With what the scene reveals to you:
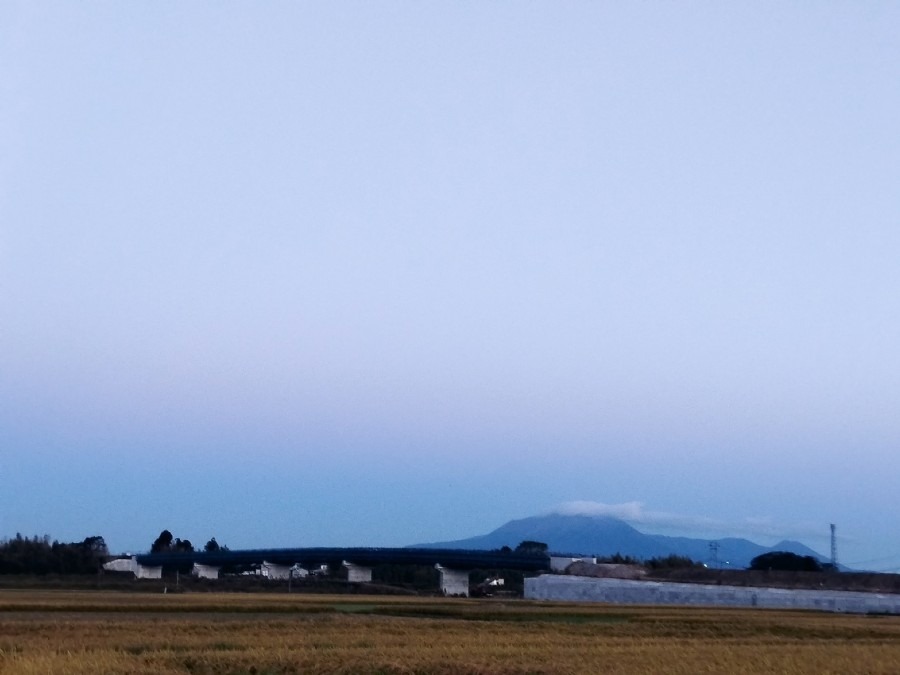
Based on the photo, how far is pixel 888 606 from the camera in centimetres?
7038

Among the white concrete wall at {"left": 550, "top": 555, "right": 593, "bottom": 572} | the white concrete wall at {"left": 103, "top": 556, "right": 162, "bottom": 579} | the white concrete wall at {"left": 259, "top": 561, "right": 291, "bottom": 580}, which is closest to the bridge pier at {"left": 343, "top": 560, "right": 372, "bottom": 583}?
the white concrete wall at {"left": 259, "top": 561, "right": 291, "bottom": 580}

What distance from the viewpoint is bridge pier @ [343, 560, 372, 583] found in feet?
421

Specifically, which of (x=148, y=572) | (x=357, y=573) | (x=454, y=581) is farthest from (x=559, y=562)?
(x=148, y=572)

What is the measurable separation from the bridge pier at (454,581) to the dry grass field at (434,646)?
65.8 meters

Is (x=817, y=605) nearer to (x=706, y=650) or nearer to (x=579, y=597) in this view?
(x=579, y=597)

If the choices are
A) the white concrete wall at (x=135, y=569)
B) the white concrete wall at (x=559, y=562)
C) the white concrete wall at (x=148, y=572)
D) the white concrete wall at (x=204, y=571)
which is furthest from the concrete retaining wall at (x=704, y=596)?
the white concrete wall at (x=135, y=569)

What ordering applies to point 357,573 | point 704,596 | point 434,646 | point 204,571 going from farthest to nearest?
1. point 204,571
2. point 357,573
3. point 704,596
4. point 434,646

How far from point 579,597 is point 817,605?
65.8ft

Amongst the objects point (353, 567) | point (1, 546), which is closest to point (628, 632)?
point (353, 567)

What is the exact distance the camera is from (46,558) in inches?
5728

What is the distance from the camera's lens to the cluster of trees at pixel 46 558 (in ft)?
465

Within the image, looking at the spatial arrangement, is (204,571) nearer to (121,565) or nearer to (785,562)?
(121,565)

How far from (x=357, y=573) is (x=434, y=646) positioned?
101 m

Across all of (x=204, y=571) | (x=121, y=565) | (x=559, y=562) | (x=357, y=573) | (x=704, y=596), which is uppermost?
(x=559, y=562)
